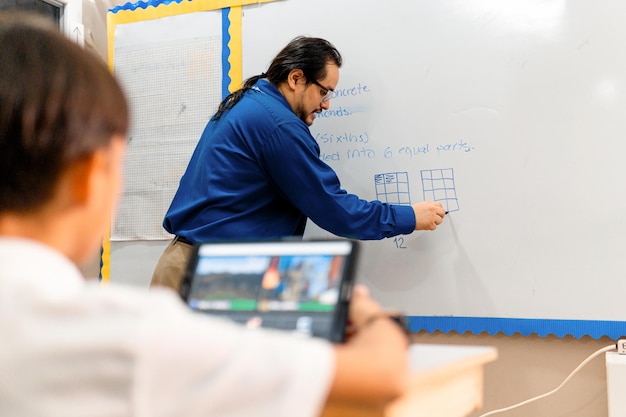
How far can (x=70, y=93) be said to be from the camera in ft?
1.85

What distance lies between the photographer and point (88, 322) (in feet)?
1.67

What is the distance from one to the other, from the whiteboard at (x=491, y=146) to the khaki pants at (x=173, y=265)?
1.61ft

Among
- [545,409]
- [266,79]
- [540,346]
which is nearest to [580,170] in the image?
[540,346]

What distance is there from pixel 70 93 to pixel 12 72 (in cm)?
5

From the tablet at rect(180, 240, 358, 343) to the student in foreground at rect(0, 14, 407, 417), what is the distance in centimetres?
16

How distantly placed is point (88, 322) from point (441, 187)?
1546mm

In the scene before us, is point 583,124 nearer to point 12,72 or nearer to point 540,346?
point 540,346

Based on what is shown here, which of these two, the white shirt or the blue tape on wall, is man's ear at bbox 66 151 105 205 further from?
the blue tape on wall

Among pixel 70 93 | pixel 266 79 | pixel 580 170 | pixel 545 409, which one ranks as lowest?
pixel 545 409

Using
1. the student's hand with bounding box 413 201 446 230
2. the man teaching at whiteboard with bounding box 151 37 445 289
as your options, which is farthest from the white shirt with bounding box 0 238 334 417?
the student's hand with bounding box 413 201 446 230

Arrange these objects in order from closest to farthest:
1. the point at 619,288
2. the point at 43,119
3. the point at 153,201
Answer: the point at 43,119 → the point at 619,288 → the point at 153,201

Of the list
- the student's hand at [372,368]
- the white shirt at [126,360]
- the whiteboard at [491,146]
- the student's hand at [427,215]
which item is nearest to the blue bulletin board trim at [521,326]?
the whiteboard at [491,146]

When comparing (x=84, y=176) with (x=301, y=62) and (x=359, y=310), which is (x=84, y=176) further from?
(x=301, y=62)

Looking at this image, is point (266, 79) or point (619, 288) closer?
point (619, 288)
